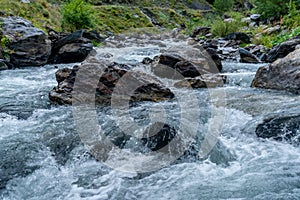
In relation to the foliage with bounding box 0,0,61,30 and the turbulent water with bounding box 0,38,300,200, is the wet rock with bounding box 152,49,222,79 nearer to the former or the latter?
the turbulent water with bounding box 0,38,300,200

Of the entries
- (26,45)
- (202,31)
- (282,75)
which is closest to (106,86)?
(282,75)

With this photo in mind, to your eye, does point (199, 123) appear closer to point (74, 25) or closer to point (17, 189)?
point (17, 189)

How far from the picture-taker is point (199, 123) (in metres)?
5.60

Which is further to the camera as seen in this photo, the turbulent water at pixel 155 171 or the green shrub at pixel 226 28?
the green shrub at pixel 226 28

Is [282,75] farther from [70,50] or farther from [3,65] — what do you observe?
[3,65]

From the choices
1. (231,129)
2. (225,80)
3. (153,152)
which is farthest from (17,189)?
(225,80)

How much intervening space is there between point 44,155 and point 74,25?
19718mm

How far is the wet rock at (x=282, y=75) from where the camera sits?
731 cm

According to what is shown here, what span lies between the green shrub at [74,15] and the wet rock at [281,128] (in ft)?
64.6

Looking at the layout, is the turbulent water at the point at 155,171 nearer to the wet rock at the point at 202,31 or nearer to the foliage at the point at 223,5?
the wet rock at the point at 202,31

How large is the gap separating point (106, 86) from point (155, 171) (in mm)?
3357

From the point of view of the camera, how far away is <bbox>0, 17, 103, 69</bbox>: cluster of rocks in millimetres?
12752

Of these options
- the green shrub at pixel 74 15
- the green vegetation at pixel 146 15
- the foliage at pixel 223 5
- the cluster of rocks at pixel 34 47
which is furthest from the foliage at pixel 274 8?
the foliage at pixel 223 5

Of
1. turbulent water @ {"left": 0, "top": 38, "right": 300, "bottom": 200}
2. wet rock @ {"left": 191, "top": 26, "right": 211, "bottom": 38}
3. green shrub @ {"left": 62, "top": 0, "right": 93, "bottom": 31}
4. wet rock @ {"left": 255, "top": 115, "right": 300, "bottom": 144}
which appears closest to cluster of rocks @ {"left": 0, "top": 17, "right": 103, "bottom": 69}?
turbulent water @ {"left": 0, "top": 38, "right": 300, "bottom": 200}
